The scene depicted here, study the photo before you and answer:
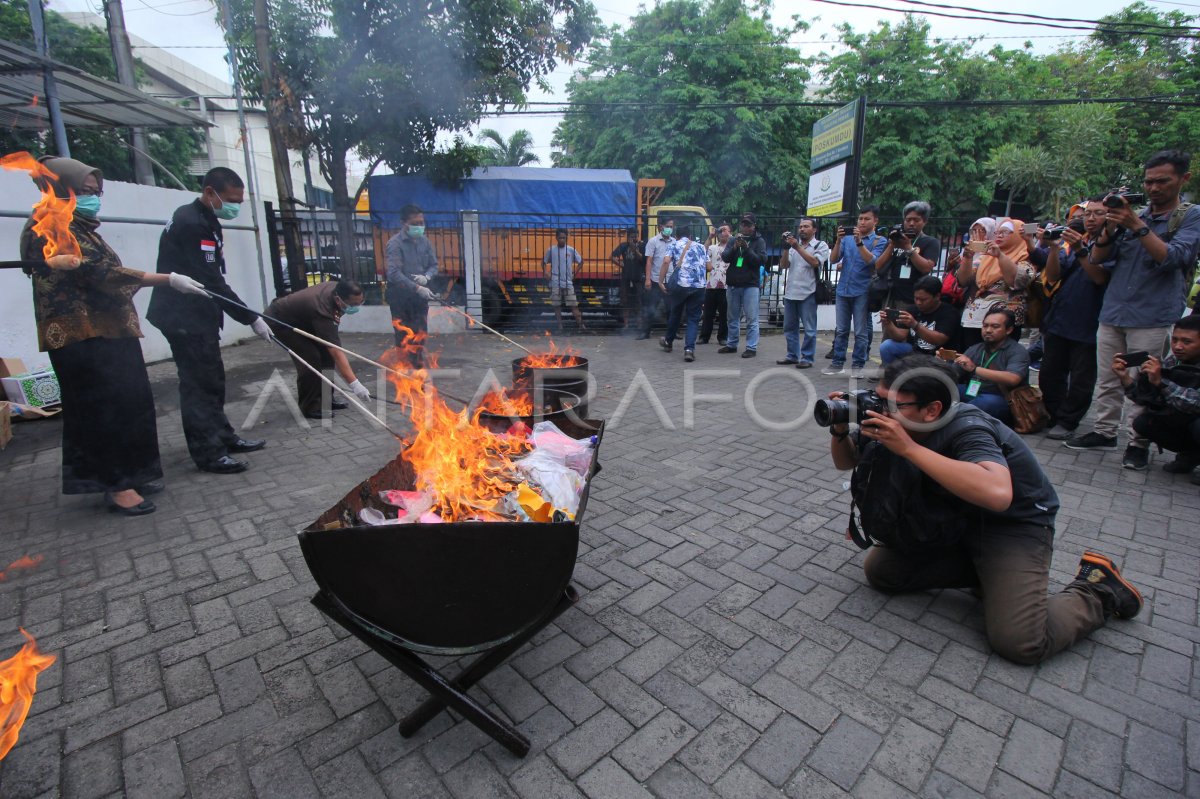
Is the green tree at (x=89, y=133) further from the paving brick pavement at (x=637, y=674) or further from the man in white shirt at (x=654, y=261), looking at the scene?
the paving brick pavement at (x=637, y=674)

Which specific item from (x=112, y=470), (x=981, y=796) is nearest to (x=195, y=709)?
(x=112, y=470)

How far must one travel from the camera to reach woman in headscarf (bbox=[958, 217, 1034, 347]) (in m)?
5.14

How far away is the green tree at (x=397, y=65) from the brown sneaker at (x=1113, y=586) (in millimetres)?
12011

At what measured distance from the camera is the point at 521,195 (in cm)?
1358

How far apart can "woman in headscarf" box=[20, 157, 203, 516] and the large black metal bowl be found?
2682 millimetres

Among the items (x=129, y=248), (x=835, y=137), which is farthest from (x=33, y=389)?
(x=835, y=137)

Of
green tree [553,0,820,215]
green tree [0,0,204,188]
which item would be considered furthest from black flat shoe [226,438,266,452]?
green tree [553,0,820,215]

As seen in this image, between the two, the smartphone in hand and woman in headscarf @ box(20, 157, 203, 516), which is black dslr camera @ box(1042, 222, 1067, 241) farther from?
woman in headscarf @ box(20, 157, 203, 516)

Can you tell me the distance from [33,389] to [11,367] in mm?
409

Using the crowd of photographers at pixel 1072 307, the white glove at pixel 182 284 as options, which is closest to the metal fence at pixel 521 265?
the crowd of photographers at pixel 1072 307

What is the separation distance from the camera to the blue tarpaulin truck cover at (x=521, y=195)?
13.3 m

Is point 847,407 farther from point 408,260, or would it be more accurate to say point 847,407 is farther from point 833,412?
point 408,260

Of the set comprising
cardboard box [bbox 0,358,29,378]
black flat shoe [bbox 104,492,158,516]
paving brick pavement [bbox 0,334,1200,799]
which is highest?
cardboard box [bbox 0,358,29,378]

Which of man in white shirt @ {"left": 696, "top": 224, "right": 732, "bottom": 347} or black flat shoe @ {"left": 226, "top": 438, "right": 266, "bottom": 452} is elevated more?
man in white shirt @ {"left": 696, "top": 224, "right": 732, "bottom": 347}
